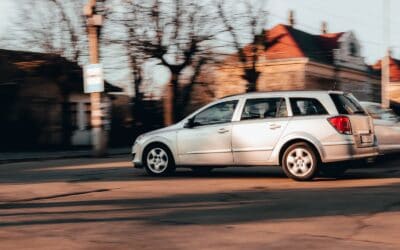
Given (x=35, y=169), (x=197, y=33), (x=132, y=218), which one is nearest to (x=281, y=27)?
(x=197, y=33)

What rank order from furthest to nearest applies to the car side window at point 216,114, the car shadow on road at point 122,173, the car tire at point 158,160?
the car tire at point 158,160 → the car shadow on road at point 122,173 → the car side window at point 216,114

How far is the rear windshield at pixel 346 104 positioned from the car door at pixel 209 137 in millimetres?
1916

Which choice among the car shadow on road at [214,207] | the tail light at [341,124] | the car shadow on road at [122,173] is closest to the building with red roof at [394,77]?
the car shadow on road at [122,173]

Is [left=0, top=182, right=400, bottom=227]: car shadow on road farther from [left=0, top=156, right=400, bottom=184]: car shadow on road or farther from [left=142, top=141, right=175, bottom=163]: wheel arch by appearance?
[left=142, top=141, right=175, bottom=163]: wheel arch

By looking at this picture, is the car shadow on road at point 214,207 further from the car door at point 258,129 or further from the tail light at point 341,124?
the car door at point 258,129

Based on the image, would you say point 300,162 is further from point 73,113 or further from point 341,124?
point 73,113

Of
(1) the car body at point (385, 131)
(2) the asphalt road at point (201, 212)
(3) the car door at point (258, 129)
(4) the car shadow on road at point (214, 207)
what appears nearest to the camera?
(2) the asphalt road at point (201, 212)

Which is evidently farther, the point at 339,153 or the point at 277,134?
the point at 277,134

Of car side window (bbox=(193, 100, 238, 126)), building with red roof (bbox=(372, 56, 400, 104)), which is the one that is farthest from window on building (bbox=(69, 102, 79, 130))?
building with red roof (bbox=(372, 56, 400, 104))

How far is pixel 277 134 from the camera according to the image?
1155cm

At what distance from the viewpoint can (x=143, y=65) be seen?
92.3 feet

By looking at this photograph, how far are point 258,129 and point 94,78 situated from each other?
973cm

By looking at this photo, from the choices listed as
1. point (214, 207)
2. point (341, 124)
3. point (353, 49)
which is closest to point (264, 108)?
point (341, 124)

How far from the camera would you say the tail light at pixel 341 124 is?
36.8ft
